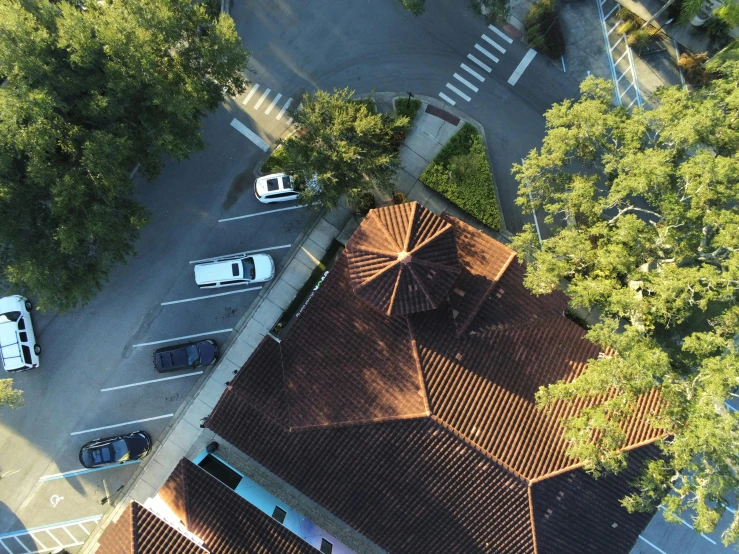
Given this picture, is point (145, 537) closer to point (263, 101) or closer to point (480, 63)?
point (263, 101)

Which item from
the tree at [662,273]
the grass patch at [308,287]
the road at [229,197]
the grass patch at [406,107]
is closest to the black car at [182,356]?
the road at [229,197]

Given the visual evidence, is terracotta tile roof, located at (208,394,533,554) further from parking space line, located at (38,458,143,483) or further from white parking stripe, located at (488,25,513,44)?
white parking stripe, located at (488,25,513,44)

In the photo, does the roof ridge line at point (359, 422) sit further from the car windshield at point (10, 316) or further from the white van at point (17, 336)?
the car windshield at point (10, 316)

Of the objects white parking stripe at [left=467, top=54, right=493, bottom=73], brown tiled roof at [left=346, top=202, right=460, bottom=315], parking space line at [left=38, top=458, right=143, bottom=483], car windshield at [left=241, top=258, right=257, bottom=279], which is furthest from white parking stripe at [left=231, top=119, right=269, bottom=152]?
parking space line at [left=38, top=458, right=143, bottom=483]

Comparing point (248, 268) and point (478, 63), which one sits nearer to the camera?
point (248, 268)

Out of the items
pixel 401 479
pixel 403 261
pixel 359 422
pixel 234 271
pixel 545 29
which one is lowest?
pixel 401 479

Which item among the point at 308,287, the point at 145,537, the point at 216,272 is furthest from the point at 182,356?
the point at 145,537

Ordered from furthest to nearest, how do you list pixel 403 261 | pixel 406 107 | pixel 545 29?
1. pixel 545 29
2. pixel 406 107
3. pixel 403 261
